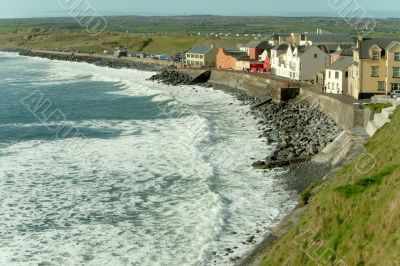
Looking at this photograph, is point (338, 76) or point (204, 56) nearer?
point (338, 76)

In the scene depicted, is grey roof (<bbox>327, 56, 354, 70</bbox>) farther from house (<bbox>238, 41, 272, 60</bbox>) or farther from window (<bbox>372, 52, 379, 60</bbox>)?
house (<bbox>238, 41, 272, 60</bbox>)

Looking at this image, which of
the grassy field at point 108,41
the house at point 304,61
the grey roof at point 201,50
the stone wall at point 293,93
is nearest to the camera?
the stone wall at point 293,93

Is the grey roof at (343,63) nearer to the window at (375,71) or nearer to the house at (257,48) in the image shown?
the window at (375,71)

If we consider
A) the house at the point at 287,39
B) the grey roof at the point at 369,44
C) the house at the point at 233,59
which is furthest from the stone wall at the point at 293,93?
the house at the point at 287,39

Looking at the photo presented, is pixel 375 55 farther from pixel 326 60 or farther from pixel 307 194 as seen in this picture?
pixel 307 194

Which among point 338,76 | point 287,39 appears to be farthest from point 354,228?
point 287,39

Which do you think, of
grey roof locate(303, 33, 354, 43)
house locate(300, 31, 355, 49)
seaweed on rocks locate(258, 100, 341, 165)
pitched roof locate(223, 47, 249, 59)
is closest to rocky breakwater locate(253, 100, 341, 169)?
seaweed on rocks locate(258, 100, 341, 165)
